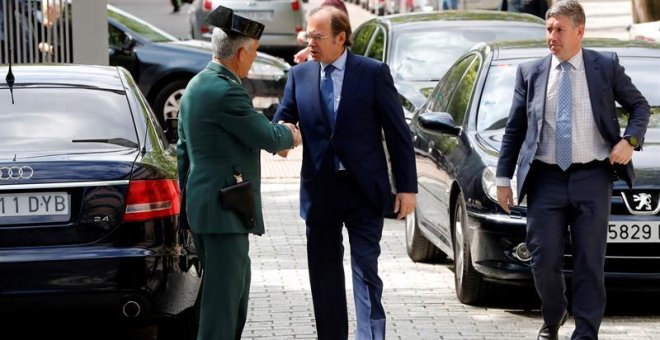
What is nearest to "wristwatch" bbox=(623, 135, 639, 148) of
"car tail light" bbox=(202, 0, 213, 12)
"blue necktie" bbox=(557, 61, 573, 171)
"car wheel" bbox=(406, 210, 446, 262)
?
"blue necktie" bbox=(557, 61, 573, 171)

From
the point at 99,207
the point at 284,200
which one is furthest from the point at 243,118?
the point at 284,200

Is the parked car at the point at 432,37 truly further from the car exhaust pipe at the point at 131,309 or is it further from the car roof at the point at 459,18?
the car exhaust pipe at the point at 131,309

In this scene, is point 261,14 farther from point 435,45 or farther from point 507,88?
point 507,88

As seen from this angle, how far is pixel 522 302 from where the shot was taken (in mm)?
8969

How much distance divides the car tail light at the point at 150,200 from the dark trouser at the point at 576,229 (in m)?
1.64

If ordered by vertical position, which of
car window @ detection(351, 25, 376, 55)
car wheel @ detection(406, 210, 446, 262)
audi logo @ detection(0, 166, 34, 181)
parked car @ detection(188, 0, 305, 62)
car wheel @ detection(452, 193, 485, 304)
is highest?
audi logo @ detection(0, 166, 34, 181)

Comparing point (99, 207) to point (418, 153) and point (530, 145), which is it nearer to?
point (530, 145)

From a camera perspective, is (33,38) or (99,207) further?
Result: (33,38)

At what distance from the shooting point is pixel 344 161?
274 inches

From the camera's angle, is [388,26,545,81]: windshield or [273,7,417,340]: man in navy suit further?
[388,26,545,81]: windshield

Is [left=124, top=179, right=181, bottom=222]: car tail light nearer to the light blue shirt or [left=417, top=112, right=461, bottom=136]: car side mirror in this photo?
the light blue shirt

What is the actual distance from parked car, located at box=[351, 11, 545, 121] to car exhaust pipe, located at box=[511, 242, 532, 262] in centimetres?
480

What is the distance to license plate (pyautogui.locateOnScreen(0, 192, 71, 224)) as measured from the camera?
22.6ft

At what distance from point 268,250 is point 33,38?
5100mm
